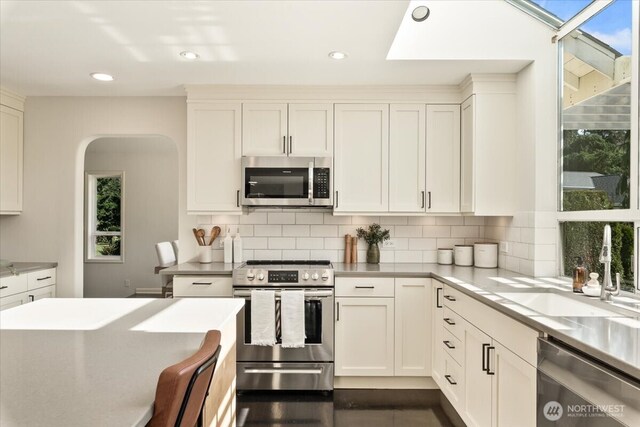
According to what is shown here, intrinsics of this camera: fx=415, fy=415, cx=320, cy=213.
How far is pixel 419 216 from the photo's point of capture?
12.1 feet

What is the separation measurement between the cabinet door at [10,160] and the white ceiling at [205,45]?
0.87ft

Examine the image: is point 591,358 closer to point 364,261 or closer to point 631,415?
point 631,415

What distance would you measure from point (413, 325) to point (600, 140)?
1.76m

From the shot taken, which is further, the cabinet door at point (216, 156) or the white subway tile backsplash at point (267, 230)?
the white subway tile backsplash at point (267, 230)

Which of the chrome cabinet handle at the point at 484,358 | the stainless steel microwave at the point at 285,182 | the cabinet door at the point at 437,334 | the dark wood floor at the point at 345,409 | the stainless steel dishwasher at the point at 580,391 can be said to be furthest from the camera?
the stainless steel microwave at the point at 285,182

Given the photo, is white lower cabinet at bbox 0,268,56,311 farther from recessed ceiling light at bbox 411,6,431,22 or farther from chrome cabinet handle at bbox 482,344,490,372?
recessed ceiling light at bbox 411,6,431,22

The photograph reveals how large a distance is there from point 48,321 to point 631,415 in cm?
205

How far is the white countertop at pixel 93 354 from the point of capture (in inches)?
35.7

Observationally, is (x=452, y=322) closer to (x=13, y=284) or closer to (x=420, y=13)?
(x=420, y=13)

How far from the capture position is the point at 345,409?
115 inches

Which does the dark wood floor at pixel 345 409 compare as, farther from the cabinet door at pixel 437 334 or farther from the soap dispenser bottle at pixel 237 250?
the soap dispenser bottle at pixel 237 250

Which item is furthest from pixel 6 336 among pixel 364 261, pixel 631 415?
pixel 364 261

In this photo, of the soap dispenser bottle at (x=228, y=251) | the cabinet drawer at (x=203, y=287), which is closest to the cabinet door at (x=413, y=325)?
the cabinet drawer at (x=203, y=287)

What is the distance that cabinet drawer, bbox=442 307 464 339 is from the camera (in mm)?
2613
